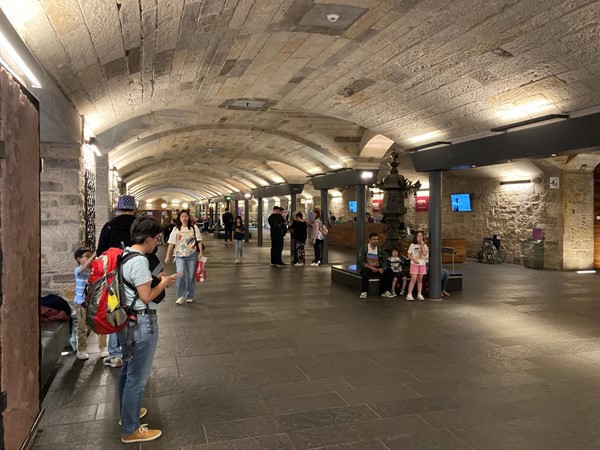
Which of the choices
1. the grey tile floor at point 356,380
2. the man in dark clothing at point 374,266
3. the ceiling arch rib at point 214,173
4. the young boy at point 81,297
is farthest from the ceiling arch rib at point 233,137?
the young boy at point 81,297

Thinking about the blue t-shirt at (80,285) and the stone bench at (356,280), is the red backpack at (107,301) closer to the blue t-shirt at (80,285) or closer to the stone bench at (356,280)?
the blue t-shirt at (80,285)

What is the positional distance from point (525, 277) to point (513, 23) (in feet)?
26.5

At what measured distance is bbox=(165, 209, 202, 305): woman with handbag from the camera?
7625 mm

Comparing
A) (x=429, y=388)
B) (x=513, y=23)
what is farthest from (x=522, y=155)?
(x=429, y=388)

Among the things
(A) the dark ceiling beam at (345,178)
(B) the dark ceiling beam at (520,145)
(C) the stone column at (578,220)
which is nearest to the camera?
(B) the dark ceiling beam at (520,145)

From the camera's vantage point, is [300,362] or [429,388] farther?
[300,362]

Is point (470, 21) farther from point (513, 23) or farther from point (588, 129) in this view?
point (588, 129)

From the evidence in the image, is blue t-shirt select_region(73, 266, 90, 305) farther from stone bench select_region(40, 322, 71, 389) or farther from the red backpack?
the red backpack

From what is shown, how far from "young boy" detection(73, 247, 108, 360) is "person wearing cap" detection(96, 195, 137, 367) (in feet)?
0.73

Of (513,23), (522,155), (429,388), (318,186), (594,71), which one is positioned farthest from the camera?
(318,186)

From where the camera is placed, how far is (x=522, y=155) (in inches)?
264

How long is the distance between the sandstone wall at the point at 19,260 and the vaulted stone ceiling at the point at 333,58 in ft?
2.46

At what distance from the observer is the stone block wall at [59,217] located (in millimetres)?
5543

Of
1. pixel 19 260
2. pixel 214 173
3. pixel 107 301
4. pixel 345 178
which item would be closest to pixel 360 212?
pixel 345 178
